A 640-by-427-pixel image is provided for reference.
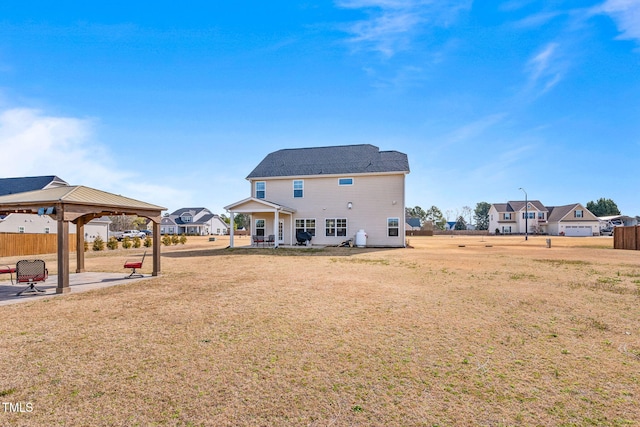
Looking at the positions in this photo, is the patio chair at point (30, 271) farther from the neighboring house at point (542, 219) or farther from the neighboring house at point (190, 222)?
the neighboring house at point (542, 219)

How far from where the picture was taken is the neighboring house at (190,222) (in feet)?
258

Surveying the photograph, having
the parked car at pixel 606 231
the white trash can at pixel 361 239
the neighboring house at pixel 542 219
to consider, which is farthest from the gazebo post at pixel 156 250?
the parked car at pixel 606 231

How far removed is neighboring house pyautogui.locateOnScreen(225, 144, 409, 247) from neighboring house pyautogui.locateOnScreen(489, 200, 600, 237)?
49.8m

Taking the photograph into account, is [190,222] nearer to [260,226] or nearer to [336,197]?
[260,226]

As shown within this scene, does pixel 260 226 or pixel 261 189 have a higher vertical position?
pixel 261 189

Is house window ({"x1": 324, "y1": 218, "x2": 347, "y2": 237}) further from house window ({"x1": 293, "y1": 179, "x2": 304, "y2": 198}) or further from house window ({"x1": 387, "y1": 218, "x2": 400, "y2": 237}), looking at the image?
house window ({"x1": 387, "y1": 218, "x2": 400, "y2": 237})

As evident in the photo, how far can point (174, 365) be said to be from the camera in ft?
13.8

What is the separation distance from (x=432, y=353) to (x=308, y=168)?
80.2ft

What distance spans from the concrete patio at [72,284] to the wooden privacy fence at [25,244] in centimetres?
1480

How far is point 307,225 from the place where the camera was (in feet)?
90.2

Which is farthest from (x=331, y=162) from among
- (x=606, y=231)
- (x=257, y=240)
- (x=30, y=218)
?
(x=606, y=231)

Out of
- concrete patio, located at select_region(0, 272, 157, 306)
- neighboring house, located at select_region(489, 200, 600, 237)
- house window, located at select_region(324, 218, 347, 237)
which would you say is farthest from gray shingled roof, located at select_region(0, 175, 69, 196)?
neighboring house, located at select_region(489, 200, 600, 237)

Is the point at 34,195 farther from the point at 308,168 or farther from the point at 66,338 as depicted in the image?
the point at 308,168

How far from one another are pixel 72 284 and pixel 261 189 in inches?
760
